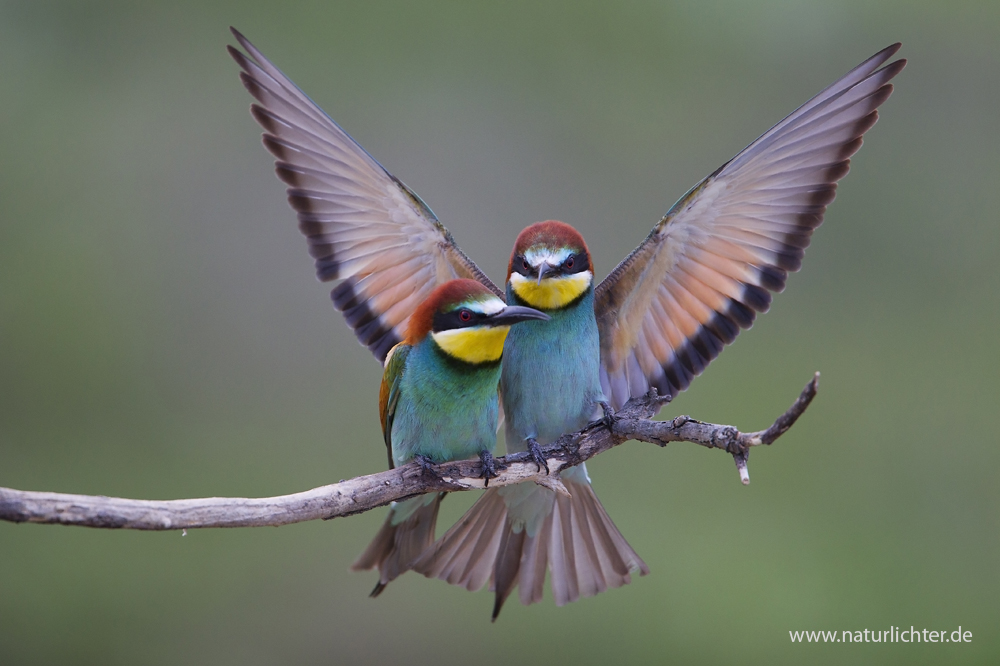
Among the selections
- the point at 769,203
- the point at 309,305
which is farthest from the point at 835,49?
the point at 309,305

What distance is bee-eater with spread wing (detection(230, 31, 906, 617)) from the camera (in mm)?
1633

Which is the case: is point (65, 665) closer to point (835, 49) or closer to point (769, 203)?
point (769, 203)

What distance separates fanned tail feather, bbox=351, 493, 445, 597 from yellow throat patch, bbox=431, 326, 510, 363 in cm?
36

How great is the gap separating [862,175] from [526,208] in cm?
129

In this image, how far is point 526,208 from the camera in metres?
3.18

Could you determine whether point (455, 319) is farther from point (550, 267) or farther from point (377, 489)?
point (377, 489)

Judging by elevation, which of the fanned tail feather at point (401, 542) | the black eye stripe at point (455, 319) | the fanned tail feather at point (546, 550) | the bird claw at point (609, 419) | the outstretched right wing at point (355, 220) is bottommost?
the fanned tail feather at point (546, 550)

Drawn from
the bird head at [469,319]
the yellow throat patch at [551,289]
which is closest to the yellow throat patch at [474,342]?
Result: the bird head at [469,319]

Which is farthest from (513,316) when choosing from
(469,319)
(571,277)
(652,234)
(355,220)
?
(355,220)

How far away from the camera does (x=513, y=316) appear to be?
1493 millimetres

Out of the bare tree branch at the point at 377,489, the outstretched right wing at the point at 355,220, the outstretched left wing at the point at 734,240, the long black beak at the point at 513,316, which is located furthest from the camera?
the outstretched right wing at the point at 355,220

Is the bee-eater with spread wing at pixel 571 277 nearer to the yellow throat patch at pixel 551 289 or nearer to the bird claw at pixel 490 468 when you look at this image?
the yellow throat patch at pixel 551 289

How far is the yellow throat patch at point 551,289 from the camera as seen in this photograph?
1635 millimetres

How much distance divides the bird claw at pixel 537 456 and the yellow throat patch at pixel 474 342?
177mm
